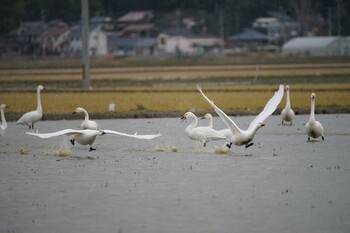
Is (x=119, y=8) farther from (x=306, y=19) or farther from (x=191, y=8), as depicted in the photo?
(x=306, y=19)

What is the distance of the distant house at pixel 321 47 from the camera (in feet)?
364

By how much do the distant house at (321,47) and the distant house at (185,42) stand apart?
14.8 meters

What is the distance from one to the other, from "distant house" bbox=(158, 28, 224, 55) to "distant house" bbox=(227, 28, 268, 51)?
2008 millimetres

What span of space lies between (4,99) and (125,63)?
57.0 meters

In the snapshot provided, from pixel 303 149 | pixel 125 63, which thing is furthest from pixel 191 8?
pixel 303 149

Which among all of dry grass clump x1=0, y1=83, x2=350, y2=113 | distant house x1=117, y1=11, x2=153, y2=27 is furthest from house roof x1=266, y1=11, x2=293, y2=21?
dry grass clump x1=0, y1=83, x2=350, y2=113

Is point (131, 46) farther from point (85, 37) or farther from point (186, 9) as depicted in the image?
point (85, 37)

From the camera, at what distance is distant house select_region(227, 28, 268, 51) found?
12800 cm

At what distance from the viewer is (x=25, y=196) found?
15.4 meters

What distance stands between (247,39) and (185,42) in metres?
8.49

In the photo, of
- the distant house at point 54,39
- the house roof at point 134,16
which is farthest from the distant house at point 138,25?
the distant house at point 54,39

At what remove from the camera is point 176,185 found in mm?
16422

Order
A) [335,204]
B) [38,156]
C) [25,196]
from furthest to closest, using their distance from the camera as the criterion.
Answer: [38,156] < [25,196] < [335,204]

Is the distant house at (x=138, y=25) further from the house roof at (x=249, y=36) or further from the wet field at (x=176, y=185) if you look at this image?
the wet field at (x=176, y=185)
